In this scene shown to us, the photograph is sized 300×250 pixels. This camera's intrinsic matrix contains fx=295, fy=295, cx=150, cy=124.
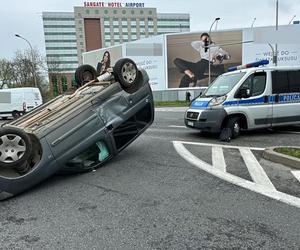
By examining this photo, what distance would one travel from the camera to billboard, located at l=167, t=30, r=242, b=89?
4344 cm

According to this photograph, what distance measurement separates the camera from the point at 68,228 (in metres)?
3.50

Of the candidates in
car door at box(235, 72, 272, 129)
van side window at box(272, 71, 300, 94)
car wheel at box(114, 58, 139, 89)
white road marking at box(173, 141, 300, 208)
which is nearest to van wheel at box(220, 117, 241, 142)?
car door at box(235, 72, 272, 129)

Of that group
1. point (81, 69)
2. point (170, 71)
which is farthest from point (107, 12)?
point (81, 69)

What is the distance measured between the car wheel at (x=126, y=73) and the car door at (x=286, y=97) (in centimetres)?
463

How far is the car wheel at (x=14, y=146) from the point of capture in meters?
4.60

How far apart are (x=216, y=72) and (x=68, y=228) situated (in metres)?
42.8

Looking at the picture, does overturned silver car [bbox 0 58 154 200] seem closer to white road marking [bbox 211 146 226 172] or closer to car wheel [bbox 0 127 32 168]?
car wheel [bbox 0 127 32 168]

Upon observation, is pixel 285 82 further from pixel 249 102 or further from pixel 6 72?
pixel 6 72

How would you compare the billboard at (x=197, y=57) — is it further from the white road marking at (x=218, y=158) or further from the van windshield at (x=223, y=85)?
the white road marking at (x=218, y=158)

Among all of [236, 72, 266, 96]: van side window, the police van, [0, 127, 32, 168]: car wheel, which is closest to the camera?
[0, 127, 32, 168]: car wheel

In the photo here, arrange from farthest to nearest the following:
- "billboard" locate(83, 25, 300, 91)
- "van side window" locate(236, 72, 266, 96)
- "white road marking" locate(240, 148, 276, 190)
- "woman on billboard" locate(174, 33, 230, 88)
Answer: "woman on billboard" locate(174, 33, 230, 88)
"billboard" locate(83, 25, 300, 91)
"van side window" locate(236, 72, 266, 96)
"white road marking" locate(240, 148, 276, 190)

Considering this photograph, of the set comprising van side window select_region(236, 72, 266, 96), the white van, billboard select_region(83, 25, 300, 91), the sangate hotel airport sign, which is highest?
the sangate hotel airport sign

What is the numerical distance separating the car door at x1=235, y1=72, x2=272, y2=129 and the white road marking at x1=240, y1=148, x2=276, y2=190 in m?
1.94

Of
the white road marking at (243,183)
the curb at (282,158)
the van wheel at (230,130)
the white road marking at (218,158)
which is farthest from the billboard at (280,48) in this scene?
the white road marking at (243,183)
